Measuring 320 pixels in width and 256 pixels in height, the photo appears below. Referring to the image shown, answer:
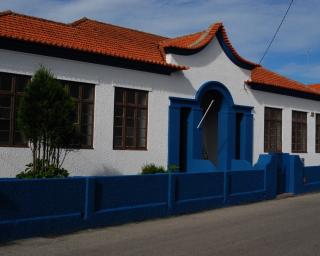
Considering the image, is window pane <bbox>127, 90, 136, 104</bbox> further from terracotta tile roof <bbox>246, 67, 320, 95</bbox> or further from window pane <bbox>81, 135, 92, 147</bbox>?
terracotta tile roof <bbox>246, 67, 320, 95</bbox>

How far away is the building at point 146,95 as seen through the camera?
13375 millimetres

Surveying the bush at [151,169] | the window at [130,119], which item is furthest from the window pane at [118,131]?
the bush at [151,169]

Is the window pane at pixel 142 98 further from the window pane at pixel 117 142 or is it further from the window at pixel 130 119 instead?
the window pane at pixel 117 142

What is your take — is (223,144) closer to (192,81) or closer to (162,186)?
(192,81)

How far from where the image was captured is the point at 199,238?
946 centimetres

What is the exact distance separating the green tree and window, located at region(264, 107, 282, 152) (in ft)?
39.0

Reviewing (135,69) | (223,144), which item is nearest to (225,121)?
(223,144)

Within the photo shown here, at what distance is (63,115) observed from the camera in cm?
1112

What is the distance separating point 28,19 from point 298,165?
10.5m

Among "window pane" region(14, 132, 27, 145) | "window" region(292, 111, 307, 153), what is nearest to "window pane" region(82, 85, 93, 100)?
"window pane" region(14, 132, 27, 145)

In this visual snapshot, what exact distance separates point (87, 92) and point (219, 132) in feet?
21.3

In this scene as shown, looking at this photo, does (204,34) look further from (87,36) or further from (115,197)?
(115,197)

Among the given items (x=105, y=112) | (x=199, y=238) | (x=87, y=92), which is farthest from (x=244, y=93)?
(x=199, y=238)

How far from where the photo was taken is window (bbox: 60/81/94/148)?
47.6 feet
